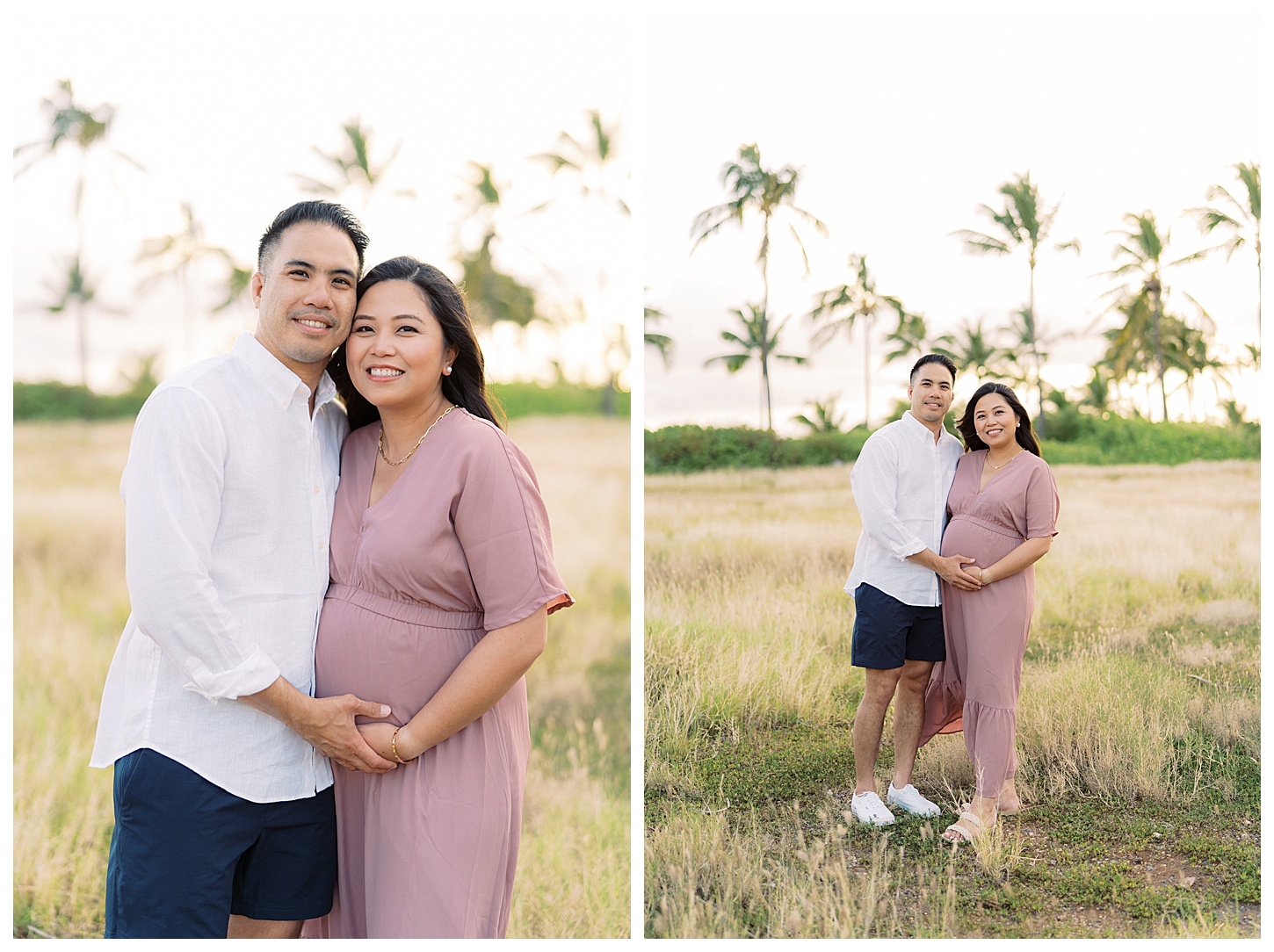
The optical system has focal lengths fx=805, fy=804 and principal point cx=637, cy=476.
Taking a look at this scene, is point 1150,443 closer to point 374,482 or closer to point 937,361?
point 937,361

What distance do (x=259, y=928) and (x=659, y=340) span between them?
2.71 meters

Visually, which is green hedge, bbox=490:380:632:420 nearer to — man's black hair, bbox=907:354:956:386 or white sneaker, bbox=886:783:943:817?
man's black hair, bbox=907:354:956:386

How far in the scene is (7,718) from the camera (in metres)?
2.87

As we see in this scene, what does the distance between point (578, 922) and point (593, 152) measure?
5.98m

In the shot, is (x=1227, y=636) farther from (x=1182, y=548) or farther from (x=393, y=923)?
(x=393, y=923)

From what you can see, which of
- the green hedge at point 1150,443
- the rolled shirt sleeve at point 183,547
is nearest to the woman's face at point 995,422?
the green hedge at point 1150,443

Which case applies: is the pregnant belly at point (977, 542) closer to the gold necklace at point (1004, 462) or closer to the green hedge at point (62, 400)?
the gold necklace at point (1004, 462)

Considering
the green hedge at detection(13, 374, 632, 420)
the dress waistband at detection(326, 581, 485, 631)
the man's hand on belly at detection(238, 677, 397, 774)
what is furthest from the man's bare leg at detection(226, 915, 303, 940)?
the green hedge at detection(13, 374, 632, 420)

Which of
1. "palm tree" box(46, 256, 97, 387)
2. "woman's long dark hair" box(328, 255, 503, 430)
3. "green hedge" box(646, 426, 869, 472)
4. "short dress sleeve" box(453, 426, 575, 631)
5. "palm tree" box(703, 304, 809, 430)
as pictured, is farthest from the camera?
"palm tree" box(46, 256, 97, 387)

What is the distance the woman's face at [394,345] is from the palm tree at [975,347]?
9.18ft

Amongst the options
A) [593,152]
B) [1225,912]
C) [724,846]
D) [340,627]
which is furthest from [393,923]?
[593,152]

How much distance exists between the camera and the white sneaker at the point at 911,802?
9.46 feet

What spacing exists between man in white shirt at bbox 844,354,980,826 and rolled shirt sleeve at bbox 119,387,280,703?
2.03 meters

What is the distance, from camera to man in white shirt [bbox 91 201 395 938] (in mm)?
1637
